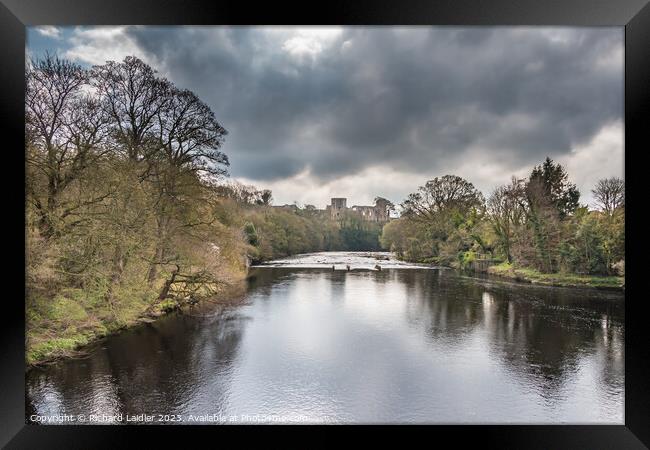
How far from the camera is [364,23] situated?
2510 mm

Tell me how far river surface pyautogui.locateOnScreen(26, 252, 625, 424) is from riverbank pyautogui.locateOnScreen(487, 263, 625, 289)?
236mm

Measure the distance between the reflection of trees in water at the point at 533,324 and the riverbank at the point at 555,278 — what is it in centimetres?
23

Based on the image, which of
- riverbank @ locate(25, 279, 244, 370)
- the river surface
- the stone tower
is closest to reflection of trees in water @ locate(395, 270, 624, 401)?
the river surface

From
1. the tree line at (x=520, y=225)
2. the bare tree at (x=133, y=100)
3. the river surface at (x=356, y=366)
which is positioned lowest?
the river surface at (x=356, y=366)

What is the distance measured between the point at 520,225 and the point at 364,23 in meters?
8.02

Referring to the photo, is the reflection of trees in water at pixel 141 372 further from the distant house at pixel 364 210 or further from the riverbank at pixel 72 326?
the distant house at pixel 364 210

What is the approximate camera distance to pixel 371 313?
728 centimetres

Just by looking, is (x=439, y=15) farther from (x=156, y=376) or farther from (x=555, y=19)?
(x=156, y=376)

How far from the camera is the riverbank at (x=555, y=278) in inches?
260

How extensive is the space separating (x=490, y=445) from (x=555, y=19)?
354cm

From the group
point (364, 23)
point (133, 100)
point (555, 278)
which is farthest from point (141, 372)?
point (555, 278)

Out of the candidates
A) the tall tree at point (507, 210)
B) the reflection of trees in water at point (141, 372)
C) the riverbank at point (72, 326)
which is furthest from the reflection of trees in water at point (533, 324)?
the riverbank at point (72, 326)

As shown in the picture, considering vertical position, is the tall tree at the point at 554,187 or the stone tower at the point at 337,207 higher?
the tall tree at the point at 554,187

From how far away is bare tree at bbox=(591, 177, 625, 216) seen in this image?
463 cm
